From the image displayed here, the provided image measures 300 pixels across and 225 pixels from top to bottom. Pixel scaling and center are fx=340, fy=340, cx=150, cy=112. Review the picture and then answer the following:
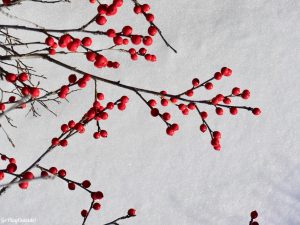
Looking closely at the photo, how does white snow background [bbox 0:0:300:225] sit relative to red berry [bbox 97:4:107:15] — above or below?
above

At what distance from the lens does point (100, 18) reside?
1.67 metres

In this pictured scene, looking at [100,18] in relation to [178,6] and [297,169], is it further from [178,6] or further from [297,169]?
[297,169]

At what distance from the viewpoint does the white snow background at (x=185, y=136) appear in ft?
11.1

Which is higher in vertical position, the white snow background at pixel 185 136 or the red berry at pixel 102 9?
the white snow background at pixel 185 136

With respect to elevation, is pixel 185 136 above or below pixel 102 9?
above

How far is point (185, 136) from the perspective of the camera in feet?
11.7

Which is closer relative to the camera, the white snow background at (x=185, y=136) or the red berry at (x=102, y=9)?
the red berry at (x=102, y=9)

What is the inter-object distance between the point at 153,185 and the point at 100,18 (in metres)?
2.17

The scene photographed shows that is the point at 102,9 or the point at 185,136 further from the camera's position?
the point at 185,136

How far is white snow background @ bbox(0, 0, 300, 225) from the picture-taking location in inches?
133

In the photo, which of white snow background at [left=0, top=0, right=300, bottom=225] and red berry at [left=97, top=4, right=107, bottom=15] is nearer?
red berry at [left=97, top=4, right=107, bottom=15]

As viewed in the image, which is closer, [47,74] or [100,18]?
[100,18]

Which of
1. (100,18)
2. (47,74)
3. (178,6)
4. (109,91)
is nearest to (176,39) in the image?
(178,6)

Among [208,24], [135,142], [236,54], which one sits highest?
[208,24]
